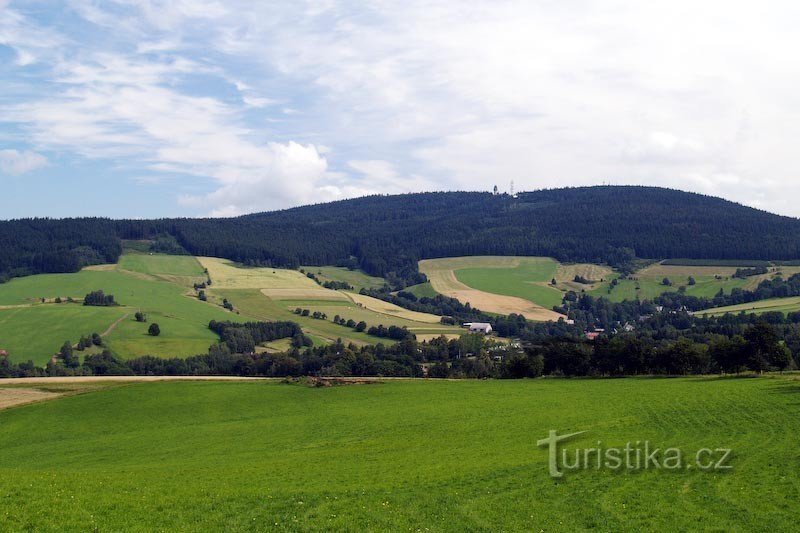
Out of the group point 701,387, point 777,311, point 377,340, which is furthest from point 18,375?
point 777,311

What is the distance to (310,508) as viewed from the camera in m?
25.3

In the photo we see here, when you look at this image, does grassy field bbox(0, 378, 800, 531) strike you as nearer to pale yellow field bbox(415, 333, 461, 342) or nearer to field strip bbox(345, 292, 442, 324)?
pale yellow field bbox(415, 333, 461, 342)

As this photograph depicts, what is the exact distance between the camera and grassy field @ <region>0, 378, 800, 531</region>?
79.2 ft

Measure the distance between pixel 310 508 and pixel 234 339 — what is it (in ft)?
403

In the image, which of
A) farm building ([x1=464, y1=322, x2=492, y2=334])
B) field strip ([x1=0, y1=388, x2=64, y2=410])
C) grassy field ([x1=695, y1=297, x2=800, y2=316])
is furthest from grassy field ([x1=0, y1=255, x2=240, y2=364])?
grassy field ([x1=695, y1=297, x2=800, y2=316])

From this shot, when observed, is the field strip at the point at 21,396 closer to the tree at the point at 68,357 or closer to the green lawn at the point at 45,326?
the tree at the point at 68,357

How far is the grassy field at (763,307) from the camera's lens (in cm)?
16525

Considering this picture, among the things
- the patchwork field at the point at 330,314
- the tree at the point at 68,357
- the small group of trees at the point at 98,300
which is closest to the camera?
the tree at the point at 68,357

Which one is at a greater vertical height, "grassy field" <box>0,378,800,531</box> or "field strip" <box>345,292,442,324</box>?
"field strip" <box>345,292,442,324</box>

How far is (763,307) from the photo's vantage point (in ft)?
566

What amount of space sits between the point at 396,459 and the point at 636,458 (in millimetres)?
13192

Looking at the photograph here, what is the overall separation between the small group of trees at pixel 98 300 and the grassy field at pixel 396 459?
91.1 meters

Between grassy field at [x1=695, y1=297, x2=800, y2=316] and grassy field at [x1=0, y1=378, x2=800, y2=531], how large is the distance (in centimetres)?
10587

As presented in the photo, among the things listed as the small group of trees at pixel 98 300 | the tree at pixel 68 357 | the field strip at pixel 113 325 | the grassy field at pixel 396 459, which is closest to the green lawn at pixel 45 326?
the field strip at pixel 113 325
